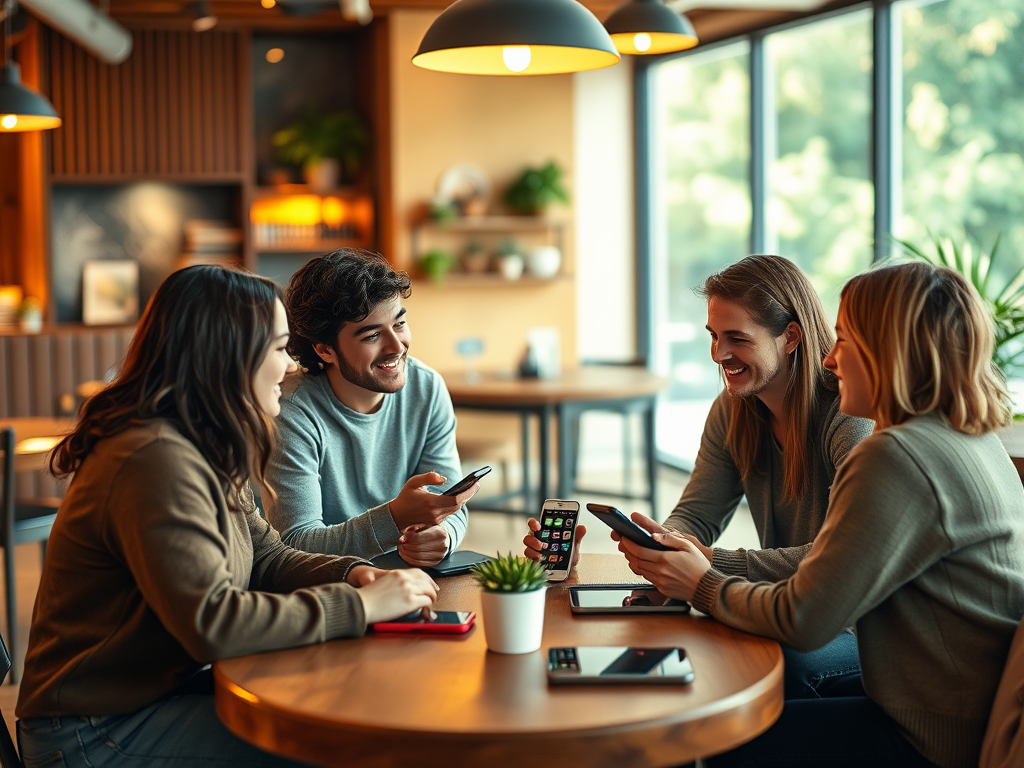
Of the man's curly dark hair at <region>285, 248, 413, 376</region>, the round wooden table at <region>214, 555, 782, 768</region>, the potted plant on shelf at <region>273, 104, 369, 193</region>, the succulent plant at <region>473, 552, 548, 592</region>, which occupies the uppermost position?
the potted plant on shelf at <region>273, 104, 369, 193</region>

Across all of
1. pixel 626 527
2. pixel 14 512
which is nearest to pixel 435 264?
pixel 14 512

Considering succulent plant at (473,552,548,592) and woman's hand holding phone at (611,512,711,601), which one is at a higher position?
succulent plant at (473,552,548,592)

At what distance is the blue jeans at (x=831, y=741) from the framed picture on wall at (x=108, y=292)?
5.76 m

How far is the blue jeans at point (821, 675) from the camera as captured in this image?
198 centimetres

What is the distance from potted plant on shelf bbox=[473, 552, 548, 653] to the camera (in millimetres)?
1503

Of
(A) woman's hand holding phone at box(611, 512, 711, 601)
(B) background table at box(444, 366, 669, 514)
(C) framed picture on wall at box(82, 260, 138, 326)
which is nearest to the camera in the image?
(A) woman's hand holding phone at box(611, 512, 711, 601)

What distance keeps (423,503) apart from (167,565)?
67cm

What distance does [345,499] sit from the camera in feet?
7.84

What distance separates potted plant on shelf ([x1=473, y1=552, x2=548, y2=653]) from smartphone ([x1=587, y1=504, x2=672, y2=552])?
0.23 m

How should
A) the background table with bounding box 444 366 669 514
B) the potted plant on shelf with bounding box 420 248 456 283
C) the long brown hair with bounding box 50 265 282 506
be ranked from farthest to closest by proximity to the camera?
the potted plant on shelf with bounding box 420 248 456 283 → the background table with bounding box 444 366 669 514 → the long brown hair with bounding box 50 265 282 506

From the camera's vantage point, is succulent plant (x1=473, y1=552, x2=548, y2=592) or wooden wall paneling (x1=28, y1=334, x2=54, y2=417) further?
wooden wall paneling (x1=28, y1=334, x2=54, y2=417)

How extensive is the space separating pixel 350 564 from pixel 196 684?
0.33 metres

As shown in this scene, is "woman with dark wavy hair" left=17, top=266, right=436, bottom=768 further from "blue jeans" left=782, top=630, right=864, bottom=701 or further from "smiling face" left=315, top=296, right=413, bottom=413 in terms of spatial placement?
"blue jeans" left=782, top=630, right=864, bottom=701

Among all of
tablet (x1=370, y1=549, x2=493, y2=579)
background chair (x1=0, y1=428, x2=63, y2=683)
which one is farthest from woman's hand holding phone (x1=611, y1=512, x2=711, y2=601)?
background chair (x1=0, y1=428, x2=63, y2=683)
